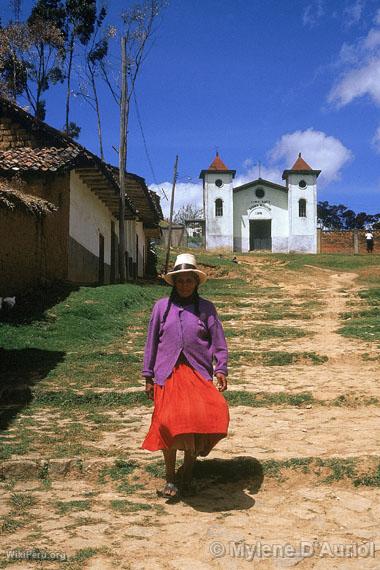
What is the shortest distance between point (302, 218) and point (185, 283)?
4431cm

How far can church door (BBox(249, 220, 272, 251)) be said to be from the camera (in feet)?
159

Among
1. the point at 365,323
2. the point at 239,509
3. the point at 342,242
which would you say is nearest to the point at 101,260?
the point at 365,323

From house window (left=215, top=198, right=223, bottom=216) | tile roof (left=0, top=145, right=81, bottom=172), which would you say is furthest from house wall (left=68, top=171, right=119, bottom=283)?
house window (left=215, top=198, right=223, bottom=216)

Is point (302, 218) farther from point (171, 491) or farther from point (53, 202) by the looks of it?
point (171, 491)

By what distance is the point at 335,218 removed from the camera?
7594 cm

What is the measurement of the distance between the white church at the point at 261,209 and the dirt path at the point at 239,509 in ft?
135

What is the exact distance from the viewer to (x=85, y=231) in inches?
675

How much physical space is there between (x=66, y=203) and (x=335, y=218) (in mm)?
65253

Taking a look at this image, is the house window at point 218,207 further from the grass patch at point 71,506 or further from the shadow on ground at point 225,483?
the grass patch at point 71,506

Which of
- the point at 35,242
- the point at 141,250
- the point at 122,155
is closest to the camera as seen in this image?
the point at 35,242

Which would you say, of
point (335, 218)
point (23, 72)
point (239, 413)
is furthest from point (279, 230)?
point (239, 413)

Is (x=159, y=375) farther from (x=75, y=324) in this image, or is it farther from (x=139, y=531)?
(x=75, y=324)

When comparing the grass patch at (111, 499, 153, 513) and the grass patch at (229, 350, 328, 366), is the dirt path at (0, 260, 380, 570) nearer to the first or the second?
the grass patch at (111, 499, 153, 513)

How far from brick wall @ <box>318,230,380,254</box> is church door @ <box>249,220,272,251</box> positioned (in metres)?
4.82
